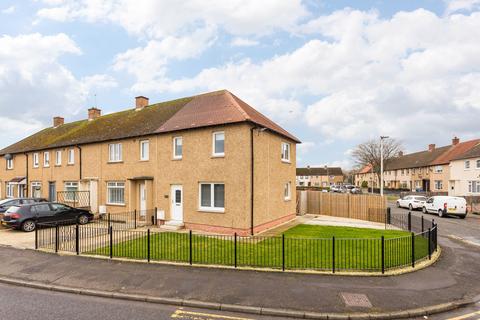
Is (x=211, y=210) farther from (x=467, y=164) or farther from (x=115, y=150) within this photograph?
(x=467, y=164)

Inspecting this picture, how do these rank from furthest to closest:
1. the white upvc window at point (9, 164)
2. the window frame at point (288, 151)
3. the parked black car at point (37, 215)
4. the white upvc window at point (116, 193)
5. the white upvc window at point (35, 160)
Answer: the white upvc window at point (9, 164) < the white upvc window at point (35, 160) < the white upvc window at point (116, 193) < the window frame at point (288, 151) < the parked black car at point (37, 215)

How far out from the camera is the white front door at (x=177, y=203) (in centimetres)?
1535

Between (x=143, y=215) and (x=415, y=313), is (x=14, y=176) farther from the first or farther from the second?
(x=415, y=313)

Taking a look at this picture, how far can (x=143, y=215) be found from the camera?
679 inches

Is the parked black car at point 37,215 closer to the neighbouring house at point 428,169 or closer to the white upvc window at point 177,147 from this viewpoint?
the white upvc window at point 177,147

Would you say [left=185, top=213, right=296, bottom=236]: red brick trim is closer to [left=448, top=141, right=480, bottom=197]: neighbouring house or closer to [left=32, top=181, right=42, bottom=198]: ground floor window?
[left=32, top=181, right=42, bottom=198]: ground floor window

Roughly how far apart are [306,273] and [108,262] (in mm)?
6275

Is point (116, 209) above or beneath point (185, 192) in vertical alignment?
beneath

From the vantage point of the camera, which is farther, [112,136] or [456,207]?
[456,207]

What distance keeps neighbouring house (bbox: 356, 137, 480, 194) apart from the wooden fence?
24.9 meters

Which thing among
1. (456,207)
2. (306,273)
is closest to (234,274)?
(306,273)

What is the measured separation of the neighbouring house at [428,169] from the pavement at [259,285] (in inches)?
1447

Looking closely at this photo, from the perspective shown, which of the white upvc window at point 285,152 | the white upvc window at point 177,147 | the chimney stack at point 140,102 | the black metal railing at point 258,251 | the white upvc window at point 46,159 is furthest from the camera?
the white upvc window at point 46,159

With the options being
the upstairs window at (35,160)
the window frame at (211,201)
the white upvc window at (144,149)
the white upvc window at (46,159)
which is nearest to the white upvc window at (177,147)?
the window frame at (211,201)
